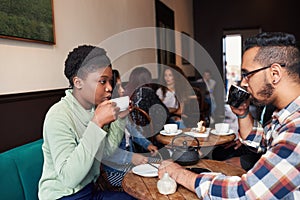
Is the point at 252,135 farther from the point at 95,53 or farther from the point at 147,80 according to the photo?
the point at 147,80

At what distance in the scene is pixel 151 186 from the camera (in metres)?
1.32

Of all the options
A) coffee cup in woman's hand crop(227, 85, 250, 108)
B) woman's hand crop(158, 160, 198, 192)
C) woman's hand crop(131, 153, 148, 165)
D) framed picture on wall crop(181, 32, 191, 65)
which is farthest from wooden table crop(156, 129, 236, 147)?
framed picture on wall crop(181, 32, 191, 65)

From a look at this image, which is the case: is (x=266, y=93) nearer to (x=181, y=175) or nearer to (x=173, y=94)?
(x=181, y=175)

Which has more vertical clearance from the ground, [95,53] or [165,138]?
[95,53]

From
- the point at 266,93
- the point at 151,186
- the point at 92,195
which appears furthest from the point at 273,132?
the point at 92,195

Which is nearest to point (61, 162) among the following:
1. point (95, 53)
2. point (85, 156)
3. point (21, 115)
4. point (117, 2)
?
point (85, 156)

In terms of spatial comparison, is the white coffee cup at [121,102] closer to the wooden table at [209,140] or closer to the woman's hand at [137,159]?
the woman's hand at [137,159]

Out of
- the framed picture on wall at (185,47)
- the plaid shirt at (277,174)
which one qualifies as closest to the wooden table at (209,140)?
the plaid shirt at (277,174)

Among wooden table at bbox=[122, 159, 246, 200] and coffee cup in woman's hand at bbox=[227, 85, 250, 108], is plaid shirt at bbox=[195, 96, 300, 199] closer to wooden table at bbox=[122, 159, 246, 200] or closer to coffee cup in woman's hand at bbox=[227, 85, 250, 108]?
wooden table at bbox=[122, 159, 246, 200]

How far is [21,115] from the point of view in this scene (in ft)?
6.08

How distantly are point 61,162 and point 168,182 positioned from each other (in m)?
0.49

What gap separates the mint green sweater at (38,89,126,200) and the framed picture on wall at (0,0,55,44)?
1.88 ft

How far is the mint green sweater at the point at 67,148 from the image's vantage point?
1.29 meters

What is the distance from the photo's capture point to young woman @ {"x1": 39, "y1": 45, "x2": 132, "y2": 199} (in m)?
1.30
